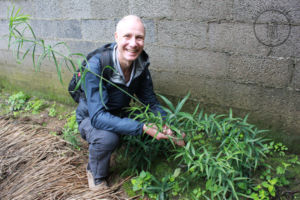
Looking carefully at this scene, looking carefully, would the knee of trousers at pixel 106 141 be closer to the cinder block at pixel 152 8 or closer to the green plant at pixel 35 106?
the cinder block at pixel 152 8

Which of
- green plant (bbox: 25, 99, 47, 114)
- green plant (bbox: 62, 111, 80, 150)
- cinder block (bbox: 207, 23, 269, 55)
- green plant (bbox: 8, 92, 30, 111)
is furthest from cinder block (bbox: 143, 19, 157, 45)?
green plant (bbox: 8, 92, 30, 111)

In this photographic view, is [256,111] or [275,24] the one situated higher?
[275,24]

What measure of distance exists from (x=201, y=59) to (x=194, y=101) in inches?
19.0

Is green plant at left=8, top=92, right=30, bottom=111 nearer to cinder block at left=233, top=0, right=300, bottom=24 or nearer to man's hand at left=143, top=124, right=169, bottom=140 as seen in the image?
man's hand at left=143, top=124, right=169, bottom=140

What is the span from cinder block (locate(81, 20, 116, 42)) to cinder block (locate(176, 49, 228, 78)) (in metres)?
0.88

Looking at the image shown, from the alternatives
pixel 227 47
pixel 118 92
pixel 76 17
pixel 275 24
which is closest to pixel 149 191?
pixel 118 92

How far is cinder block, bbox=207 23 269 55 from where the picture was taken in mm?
2166

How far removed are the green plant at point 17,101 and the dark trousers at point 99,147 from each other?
2.06 meters

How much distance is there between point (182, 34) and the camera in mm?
2445

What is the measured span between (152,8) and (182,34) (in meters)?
0.42

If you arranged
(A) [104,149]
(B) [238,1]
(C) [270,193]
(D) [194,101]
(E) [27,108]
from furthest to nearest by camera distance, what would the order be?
(E) [27,108]
(D) [194,101]
(B) [238,1]
(A) [104,149]
(C) [270,193]

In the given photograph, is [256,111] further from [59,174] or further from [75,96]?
[59,174]

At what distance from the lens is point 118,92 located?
207 cm

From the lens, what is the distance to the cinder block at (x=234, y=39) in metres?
2.17
